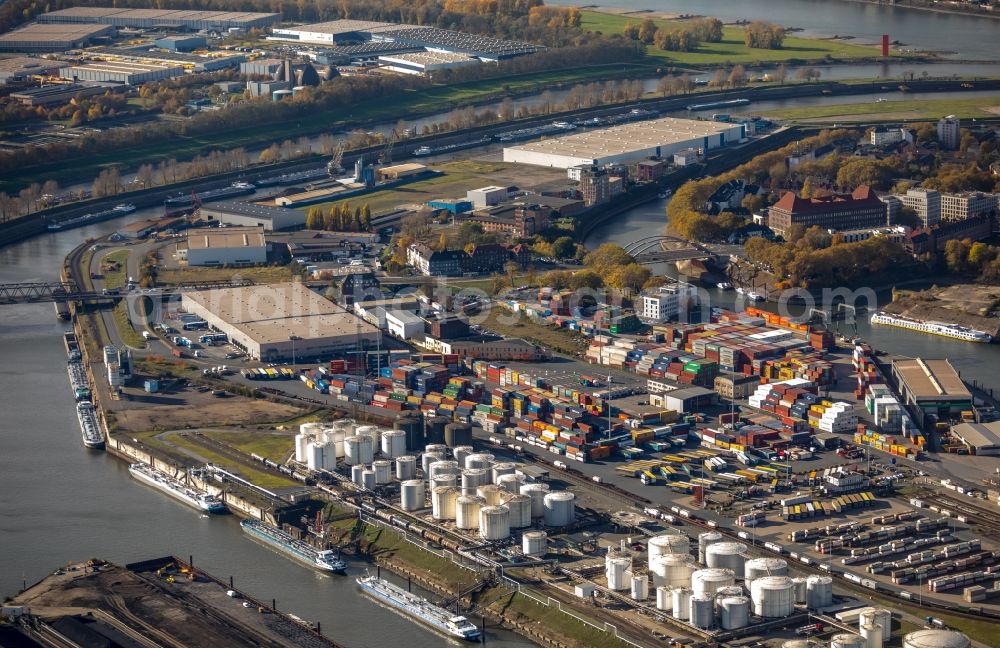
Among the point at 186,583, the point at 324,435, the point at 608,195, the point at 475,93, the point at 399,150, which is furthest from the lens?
the point at 475,93

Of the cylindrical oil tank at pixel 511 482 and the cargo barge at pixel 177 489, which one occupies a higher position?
the cylindrical oil tank at pixel 511 482

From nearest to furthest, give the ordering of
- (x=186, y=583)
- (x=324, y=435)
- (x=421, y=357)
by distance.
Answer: (x=186, y=583) → (x=324, y=435) → (x=421, y=357)

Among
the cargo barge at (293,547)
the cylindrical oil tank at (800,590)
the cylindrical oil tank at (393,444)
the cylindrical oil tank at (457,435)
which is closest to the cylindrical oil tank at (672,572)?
the cylindrical oil tank at (800,590)

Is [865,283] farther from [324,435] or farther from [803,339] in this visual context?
[324,435]

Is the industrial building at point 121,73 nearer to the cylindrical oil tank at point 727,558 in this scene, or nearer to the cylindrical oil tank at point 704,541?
the cylindrical oil tank at point 704,541

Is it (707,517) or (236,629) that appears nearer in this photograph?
(236,629)

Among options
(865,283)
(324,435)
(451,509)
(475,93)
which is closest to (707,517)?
(451,509)
